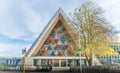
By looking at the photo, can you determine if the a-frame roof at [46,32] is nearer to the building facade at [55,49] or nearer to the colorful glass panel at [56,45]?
the building facade at [55,49]

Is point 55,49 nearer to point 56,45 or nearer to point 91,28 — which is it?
point 56,45

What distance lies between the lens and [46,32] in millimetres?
66750

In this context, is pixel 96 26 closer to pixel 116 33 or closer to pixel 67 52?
pixel 116 33

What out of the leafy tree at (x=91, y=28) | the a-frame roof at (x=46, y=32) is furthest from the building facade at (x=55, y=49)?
the leafy tree at (x=91, y=28)

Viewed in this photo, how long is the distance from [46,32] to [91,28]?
46.4 feet

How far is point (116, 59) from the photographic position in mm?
96125

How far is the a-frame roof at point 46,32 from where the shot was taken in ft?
217

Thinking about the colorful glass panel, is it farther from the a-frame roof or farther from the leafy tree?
the leafy tree

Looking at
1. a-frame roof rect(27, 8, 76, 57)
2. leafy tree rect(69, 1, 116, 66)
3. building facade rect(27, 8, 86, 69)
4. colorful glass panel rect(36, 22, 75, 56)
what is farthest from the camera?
colorful glass panel rect(36, 22, 75, 56)

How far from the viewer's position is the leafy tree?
54.7 metres

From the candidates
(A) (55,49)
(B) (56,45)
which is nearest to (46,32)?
(B) (56,45)

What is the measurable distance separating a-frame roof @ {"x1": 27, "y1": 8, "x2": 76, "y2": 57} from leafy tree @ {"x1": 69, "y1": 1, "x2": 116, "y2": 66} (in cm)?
1041

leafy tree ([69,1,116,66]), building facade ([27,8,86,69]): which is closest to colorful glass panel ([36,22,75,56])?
building facade ([27,8,86,69])

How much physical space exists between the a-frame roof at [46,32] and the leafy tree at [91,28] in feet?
34.1
